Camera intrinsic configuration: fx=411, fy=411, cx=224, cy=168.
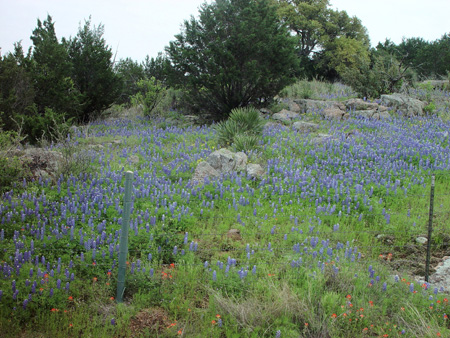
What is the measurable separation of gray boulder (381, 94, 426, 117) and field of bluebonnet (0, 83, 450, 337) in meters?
5.01

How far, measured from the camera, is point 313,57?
3544 centimetres

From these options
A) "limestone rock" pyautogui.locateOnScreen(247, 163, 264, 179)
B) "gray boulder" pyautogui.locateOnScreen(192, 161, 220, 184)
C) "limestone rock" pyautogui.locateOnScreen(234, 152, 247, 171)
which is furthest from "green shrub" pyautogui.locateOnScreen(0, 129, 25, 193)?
"limestone rock" pyautogui.locateOnScreen(247, 163, 264, 179)

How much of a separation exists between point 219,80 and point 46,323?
10.6m

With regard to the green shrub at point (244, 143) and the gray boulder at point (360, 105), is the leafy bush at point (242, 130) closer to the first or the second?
the green shrub at point (244, 143)

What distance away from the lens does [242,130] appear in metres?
11.0

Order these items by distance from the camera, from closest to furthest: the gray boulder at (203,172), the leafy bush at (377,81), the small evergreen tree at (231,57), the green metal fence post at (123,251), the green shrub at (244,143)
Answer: the green metal fence post at (123,251)
the gray boulder at (203,172)
the green shrub at (244,143)
the small evergreen tree at (231,57)
the leafy bush at (377,81)

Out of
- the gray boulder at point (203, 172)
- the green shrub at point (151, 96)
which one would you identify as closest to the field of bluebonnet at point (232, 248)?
the gray boulder at point (203, 172)

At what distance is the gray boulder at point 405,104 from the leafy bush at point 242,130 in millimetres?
6057

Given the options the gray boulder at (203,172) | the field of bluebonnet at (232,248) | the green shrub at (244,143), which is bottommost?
the field of bluebonnet at (232,248)

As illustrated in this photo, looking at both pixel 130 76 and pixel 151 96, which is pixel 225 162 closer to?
pixel 151 96

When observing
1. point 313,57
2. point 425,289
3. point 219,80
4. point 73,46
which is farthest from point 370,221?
point 313,57

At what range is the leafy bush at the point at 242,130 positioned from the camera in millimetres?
10008

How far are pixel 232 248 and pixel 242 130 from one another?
5654mm

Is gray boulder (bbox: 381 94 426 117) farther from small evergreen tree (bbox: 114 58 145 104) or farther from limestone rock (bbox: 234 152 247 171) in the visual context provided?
small evergreen tree (bbox: 114 58 145 104)
